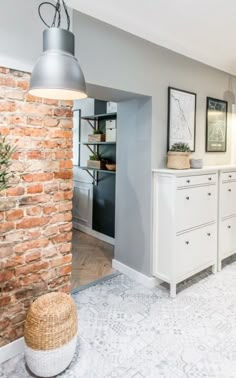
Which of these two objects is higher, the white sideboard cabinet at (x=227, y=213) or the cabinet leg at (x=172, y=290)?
the white sideboard cabinet at (x=227, y=213)

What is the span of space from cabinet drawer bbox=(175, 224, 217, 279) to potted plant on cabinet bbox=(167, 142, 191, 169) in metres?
0.69

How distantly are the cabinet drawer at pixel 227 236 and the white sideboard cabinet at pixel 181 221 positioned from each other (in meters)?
0.31

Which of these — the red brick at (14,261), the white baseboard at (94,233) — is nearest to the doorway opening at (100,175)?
the white baseboard at (94,233)

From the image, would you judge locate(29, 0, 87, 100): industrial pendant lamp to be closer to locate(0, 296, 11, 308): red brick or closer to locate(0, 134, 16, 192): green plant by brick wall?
locate(0, 134, 16, 192): green plant by brick wall

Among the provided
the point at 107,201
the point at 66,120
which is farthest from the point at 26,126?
the point at 107,201

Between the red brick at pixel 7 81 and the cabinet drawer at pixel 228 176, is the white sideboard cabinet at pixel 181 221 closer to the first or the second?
the cabinet drawer at pixel 228 176

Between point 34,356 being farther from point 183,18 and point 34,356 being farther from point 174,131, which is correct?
point 183,18

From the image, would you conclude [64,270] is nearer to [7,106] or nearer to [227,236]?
[7,106]

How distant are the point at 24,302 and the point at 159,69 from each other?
8.07 ft

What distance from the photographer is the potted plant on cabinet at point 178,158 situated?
2.86 m

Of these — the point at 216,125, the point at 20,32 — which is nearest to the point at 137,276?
the point at 216,125

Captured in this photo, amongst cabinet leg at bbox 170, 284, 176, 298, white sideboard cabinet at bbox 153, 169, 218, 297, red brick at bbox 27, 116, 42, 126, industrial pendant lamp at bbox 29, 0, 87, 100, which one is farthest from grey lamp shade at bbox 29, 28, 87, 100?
cabinet leg at bbox 170, 284, 176, 298

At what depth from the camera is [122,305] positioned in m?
2.64

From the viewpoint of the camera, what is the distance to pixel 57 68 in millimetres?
1381
